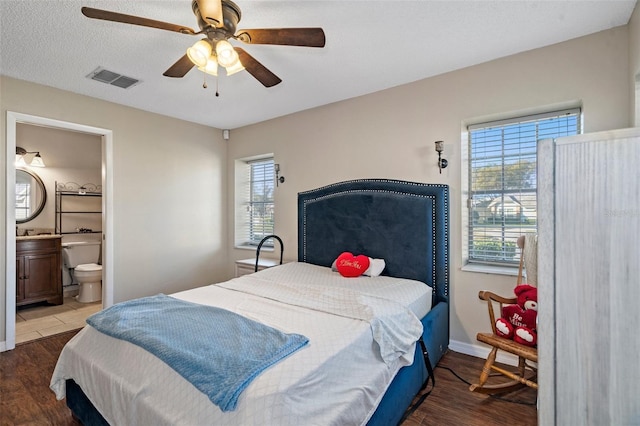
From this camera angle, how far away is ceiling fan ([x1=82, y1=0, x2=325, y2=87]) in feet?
5.09

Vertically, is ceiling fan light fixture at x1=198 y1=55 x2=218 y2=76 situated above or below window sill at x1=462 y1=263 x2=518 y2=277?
above

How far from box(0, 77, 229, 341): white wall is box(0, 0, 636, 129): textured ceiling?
0.25 metres

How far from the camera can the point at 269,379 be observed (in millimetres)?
1212

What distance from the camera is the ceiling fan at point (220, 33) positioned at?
1551 millimetres

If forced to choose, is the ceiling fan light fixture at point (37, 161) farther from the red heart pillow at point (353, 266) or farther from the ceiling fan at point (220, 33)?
the red heart pillow at point (353, 266)

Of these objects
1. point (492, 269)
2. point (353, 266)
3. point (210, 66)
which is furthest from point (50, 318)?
point (492, 269)

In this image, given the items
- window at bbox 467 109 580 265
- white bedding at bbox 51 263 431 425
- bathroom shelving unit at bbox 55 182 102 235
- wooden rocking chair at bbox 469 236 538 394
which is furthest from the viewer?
bathroom shelving unit at bbox 55 182 102 235

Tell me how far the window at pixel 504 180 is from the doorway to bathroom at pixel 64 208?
12.9 feet

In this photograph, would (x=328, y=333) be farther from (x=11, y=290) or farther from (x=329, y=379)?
(x=11, y=290)

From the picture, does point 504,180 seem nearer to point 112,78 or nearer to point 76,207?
point 112,78

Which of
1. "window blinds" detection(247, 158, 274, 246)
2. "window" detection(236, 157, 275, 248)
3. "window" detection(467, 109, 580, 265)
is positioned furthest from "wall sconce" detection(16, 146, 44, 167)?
"window" detection(467, 109, 580, 265)

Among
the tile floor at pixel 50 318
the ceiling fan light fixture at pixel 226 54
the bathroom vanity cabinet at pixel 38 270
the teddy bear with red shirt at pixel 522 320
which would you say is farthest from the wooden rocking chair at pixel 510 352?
the bathroom vanity cabinet at pixel 38 270

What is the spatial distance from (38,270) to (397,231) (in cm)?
474

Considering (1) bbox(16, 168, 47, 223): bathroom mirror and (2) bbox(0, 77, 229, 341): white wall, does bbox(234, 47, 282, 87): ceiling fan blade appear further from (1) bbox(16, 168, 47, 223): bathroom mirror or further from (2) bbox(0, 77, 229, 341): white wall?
(1) bbox(16, 168, 47, 223): bathroom mirror
